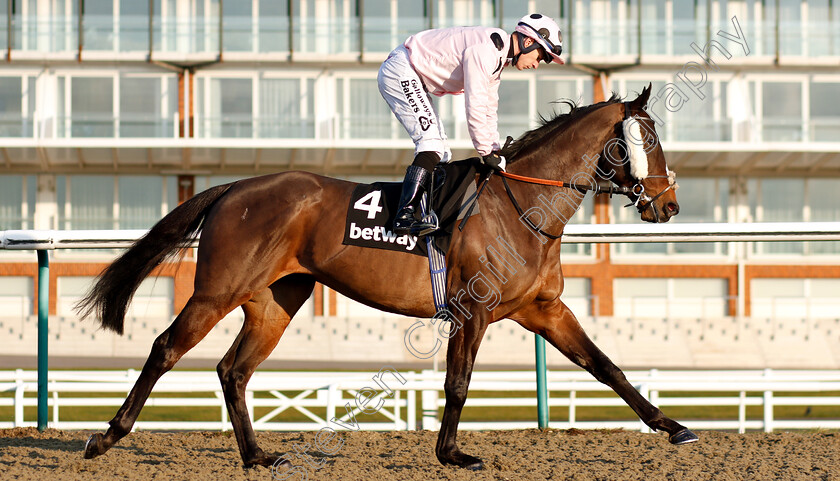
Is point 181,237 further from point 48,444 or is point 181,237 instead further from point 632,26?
point 632,26

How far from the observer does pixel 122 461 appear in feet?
14.8

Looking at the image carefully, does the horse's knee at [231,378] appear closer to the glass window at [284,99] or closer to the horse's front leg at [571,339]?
the horse's front leg at [571,339]

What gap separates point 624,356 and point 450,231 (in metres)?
19.1

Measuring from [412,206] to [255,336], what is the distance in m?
1.14

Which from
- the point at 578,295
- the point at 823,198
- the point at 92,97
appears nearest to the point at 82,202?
the point at 92,97

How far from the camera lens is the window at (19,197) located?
2772cm

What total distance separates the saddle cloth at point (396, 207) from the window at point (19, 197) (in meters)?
25.9

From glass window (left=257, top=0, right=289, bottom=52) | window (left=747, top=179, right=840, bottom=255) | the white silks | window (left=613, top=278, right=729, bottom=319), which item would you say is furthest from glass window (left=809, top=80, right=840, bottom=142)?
the white silks

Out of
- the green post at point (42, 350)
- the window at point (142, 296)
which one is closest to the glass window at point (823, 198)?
the window at point (142, 296)

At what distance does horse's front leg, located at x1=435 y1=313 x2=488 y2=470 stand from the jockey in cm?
54

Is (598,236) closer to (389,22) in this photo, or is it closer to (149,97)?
(389,22)

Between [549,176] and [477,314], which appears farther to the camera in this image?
[549,176]

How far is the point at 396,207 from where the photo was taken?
4.58 metres

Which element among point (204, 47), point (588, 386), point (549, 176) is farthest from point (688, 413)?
point (204, 47)
